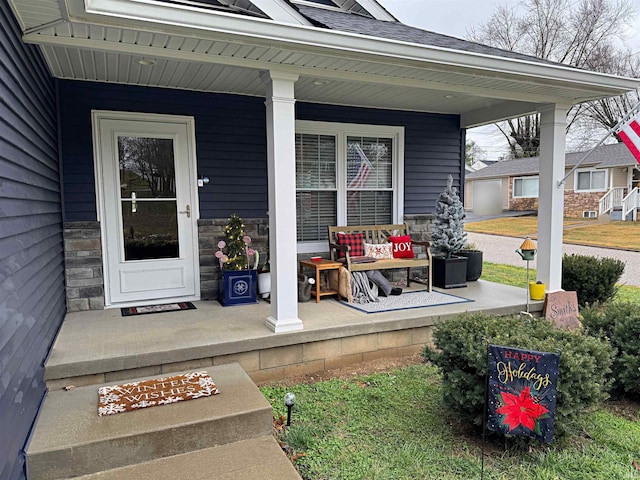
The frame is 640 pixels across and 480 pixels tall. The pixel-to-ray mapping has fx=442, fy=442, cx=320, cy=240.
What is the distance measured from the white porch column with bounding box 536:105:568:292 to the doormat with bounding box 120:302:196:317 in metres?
3.86

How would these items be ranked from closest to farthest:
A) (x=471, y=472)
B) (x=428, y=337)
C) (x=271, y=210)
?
(x=471, y=472) → (x=271, y=210) → (x=428, y=337)

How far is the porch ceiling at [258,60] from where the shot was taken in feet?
8.97

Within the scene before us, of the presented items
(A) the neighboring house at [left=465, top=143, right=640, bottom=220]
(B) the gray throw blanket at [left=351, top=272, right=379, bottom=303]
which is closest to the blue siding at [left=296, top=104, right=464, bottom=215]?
(B) the gray throw blanket at [left=351, top=272, right=379, bottom=303]

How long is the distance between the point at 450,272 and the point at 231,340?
316 cm

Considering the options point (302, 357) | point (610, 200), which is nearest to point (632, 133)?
point (302, 357)

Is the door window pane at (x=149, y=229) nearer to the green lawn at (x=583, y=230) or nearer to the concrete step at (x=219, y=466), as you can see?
the concrete step at (x=219, y=466)

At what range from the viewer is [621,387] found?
10.4 feet

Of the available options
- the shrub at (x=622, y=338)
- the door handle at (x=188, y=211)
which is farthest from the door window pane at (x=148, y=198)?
the shrub at (x=622, y=338)

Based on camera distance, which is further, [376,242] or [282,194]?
[376,242]

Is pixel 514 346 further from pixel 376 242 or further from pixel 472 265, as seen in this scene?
pixel 472 265

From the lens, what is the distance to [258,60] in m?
3.41

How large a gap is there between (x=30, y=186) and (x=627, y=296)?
728 cm

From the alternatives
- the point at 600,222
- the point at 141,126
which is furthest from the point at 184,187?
the point at 600,222

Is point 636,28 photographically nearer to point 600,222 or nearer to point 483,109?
point 600,222
